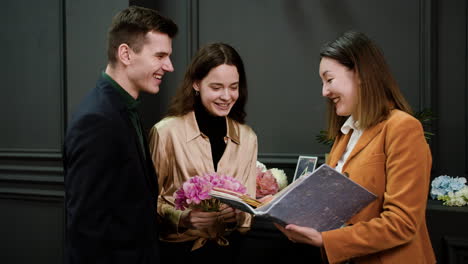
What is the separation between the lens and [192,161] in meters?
2.16

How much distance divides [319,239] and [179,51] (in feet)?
7.92

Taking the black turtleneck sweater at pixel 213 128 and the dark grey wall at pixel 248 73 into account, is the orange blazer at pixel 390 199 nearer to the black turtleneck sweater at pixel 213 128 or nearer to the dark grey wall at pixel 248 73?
the black turtleneck sweater at pixel 213 128

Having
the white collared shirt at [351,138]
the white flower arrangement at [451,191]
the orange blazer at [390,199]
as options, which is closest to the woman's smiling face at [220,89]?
the white collared shirt at [351,138]

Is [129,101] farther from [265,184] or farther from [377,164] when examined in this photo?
[265,184]

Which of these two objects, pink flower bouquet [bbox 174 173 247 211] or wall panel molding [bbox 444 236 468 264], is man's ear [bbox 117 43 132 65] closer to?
pink flower bouquet [bbox 174 173 247 211]

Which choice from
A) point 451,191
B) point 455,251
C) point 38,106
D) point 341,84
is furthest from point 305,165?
point 38,106

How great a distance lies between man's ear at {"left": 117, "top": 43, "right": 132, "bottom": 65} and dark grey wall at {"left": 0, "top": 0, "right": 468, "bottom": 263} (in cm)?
171

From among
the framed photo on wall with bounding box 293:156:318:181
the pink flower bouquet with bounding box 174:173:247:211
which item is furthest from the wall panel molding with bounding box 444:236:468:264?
the pink flower bouquet with bounding box 174:173:247:211

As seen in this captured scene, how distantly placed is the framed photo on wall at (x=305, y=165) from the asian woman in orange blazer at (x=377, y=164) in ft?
3.58

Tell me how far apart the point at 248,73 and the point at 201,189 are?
1.78 meters

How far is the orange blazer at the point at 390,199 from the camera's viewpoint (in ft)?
5.09

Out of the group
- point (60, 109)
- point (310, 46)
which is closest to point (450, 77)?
point (310, 46)

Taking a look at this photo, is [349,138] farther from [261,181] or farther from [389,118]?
[261,181]

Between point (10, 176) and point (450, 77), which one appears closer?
point (450, 77)
